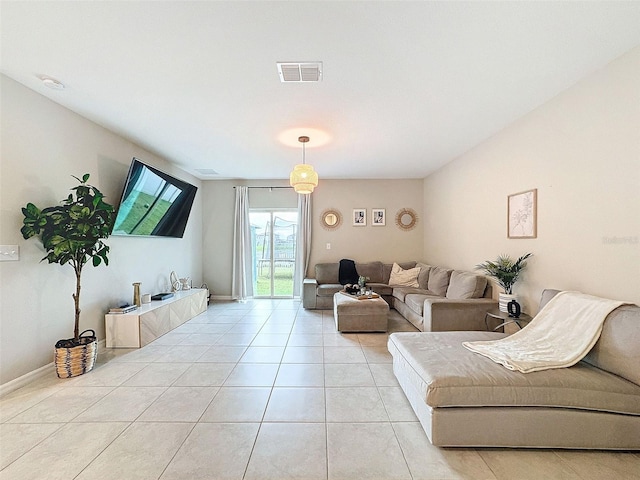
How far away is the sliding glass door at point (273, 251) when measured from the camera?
6688 millimetres

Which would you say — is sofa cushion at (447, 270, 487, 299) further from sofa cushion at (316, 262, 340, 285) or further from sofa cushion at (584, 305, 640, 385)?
sofa cushion at (316, 262, 340, 285)

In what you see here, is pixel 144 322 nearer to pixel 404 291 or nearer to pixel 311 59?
pixel 311 59

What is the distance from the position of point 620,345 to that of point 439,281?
284cm

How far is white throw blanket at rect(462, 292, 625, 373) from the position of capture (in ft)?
6.50

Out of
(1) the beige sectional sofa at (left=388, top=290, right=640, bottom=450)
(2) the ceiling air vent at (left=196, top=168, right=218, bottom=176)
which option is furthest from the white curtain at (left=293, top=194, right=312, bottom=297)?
(1) the beige sectional sofa at (left=388, top=290, right=640, bottom=450)

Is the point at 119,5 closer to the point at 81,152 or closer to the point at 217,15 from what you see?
the point at 217,15

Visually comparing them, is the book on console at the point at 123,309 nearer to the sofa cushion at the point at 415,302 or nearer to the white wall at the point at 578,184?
the sofa cushion at the point at 415,302

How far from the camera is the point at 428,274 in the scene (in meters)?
5.34

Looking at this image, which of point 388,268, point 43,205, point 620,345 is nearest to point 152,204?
point 43,205

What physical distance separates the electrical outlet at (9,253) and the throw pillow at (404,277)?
540cm

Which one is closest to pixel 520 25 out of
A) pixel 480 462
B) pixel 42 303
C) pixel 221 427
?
pixel 480 462

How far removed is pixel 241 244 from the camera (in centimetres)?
647

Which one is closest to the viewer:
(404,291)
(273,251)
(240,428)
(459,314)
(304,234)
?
(240,428)

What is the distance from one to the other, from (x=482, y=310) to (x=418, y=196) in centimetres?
355
